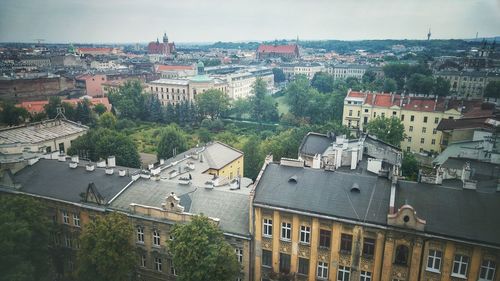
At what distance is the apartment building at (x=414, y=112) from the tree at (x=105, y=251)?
48452 millimetres

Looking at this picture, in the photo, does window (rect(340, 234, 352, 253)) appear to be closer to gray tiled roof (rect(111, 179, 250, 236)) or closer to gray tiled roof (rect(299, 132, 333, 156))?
gray tiled roof (rect(111, 179, 250, 236))

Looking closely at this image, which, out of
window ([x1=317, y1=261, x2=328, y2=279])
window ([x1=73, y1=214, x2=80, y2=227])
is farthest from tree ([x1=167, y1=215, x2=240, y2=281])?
window ([x1=73, y1=214, x2=80, y2=227])

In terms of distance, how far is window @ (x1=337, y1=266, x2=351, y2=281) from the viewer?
939 inches

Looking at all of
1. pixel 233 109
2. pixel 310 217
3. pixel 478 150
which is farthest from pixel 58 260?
pixel 233 109

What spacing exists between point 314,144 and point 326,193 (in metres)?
17.8

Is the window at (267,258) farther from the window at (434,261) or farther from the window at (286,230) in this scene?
the window at (434,261)

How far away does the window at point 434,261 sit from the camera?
69.9 ft

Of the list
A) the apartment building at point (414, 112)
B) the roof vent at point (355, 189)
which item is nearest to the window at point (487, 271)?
the roof vent at point (355, 189)

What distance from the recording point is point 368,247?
22953mm

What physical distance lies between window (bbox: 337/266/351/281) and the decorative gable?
4.57 meters

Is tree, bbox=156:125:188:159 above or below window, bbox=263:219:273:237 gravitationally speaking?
below

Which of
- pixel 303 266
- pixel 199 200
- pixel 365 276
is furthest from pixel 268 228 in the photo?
pixel 365 276

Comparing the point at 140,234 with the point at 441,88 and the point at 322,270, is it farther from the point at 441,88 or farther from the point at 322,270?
the point at 441,88

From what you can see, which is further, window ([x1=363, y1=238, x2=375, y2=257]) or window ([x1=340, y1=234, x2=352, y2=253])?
window ([x1=340, y1=234, x2=352, y2=253])
